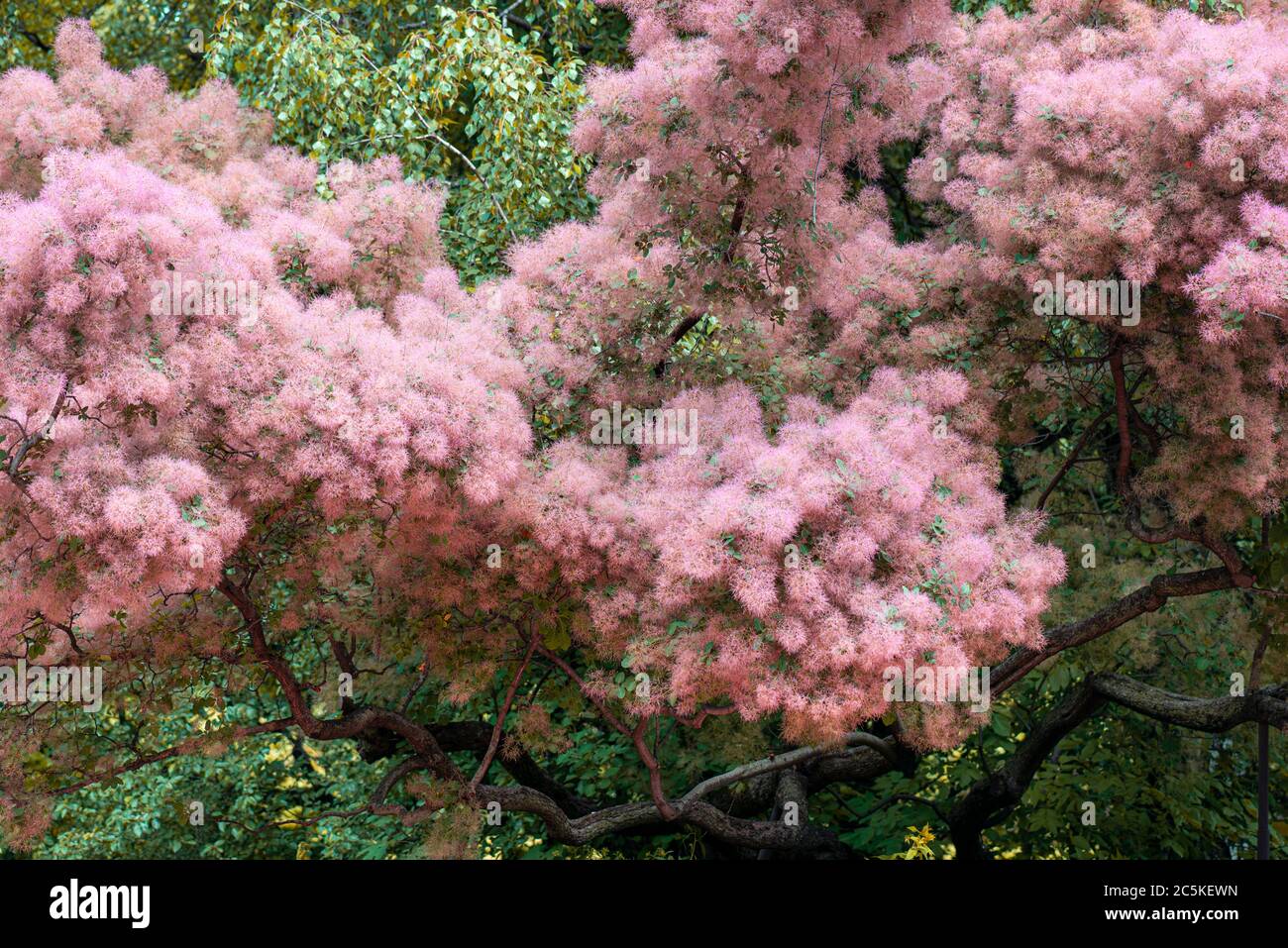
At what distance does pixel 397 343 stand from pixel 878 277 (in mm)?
2966

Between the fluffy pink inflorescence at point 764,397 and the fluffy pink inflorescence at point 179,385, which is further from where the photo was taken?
the fluffy pink inflorescence at point 764,397

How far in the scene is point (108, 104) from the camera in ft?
23.3

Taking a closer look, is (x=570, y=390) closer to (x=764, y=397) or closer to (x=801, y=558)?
(x=764, y=397)

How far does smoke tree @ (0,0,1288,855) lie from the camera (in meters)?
5.75

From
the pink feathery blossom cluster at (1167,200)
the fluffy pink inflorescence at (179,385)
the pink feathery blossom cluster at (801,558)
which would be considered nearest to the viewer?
the fluffy pink inflorescence at (179,385)

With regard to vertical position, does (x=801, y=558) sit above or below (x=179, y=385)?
below

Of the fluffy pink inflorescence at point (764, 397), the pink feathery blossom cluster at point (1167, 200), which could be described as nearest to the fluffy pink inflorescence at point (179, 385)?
the fluffy pink inflorescence at point (764, 397)

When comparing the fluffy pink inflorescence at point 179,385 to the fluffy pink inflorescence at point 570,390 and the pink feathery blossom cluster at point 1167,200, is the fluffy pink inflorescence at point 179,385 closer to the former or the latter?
the fluffy pink inflorescence at point 570,390

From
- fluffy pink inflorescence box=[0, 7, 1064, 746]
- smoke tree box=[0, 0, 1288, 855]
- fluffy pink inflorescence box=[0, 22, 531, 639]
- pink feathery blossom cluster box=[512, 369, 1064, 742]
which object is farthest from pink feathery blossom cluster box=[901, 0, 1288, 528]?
fluffy pink inflorescence box=[0, 22, 531, 639]

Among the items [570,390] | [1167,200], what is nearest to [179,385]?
[570,390]

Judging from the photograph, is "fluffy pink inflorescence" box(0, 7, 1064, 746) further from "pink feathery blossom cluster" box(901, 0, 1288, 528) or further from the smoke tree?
"pink feathery blossom cluster" box(901, 0, 1288, 528)

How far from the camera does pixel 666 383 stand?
7.46 meters

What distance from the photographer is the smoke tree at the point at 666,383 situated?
5746 millimetres
